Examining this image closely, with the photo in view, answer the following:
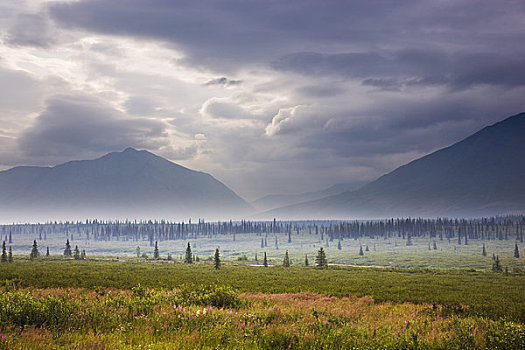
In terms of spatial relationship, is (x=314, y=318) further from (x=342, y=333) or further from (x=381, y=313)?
(x=381, y=313)

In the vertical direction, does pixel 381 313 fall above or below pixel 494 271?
above

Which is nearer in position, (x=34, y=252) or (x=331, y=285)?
(x=331, y=285)

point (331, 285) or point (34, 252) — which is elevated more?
point (331, 285)

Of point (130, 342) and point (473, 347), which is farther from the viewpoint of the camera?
point (473, 347)

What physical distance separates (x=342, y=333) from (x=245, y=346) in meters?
4.05

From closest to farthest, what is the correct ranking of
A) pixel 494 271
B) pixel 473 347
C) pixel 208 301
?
pixel 473 347 → pixel 208 301 → pixel 494 271

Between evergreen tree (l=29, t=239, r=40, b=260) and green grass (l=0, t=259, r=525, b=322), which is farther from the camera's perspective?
evergreen tree (l=29, t=239, r=40, b=260)

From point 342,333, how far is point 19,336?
10.3 meters

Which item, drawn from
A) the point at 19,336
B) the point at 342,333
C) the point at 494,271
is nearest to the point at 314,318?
the point at 342,333

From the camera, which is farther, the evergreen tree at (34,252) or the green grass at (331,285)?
the evergreen tree at (34,252)

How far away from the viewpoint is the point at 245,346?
33.9 feet

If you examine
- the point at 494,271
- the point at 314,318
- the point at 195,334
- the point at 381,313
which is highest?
the point at 195,334

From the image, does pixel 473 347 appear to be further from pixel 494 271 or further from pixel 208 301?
pixel 494 271

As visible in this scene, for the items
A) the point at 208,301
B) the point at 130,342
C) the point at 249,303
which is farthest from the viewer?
the point at 249,303
